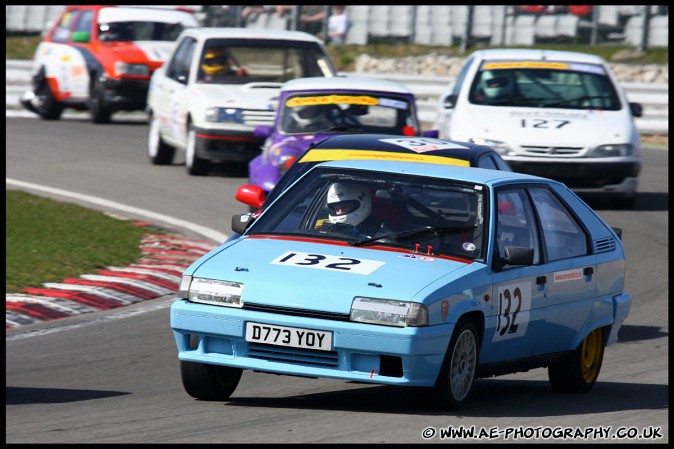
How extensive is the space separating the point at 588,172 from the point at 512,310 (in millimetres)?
8488

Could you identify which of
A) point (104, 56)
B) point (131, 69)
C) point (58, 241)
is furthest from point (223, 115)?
point (104, 56)

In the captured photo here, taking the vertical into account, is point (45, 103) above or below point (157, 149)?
below

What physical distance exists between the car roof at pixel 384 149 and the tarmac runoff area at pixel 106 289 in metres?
1.71

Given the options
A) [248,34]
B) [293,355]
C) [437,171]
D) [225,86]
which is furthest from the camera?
[248,34]

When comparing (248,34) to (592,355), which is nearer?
(592,355)

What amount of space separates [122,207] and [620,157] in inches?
213

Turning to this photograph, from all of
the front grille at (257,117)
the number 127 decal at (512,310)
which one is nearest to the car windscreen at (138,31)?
the front grille at (257,117)

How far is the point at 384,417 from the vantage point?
6809 millimetres

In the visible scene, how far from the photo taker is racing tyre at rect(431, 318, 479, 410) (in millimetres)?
6891

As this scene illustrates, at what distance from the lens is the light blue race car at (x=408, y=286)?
6.73 meters

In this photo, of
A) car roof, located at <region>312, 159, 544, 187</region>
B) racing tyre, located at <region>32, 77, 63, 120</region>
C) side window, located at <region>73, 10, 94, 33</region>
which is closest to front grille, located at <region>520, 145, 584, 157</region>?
car roof, located at <region>312, 159, 544, 187</region>

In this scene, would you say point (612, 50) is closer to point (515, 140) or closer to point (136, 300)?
point (515, 140)

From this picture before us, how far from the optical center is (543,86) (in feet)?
54.5

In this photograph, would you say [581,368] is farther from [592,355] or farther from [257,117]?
[257,117]
